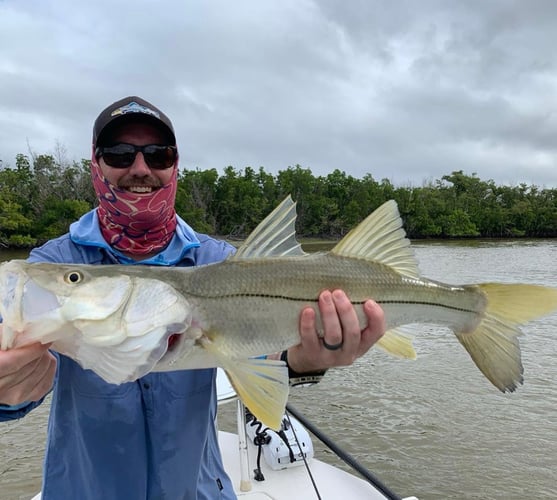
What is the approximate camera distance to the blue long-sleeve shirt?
2.20 meters

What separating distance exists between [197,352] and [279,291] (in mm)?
→ 452

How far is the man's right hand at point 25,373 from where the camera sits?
1.60 metres

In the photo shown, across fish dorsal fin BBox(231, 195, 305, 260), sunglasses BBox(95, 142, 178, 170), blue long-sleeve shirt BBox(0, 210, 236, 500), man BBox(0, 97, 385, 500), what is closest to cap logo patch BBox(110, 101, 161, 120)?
sunglasses BBox(95, 142, 178, 170)

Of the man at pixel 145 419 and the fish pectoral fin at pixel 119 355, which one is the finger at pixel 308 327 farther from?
the fish pectoral fin at pixel 119 355

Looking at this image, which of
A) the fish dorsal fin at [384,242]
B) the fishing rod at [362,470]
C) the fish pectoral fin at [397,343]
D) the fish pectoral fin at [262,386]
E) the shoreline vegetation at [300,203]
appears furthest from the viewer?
the shoreline vegetation at [300,203]

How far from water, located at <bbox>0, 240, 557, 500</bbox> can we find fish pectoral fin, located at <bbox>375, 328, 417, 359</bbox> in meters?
5.77

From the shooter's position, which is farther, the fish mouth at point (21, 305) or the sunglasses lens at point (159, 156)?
the sunglasses lens at point (159, 156)

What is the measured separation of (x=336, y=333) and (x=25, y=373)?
4.16 ft

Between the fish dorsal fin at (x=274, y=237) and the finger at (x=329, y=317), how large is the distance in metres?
0.30

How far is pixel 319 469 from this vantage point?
193 inches

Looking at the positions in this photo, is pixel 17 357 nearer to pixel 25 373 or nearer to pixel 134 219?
pixel 25 373

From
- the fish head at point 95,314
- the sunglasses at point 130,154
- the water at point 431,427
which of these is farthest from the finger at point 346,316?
the water at point 431,427

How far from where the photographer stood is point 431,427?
368 inches

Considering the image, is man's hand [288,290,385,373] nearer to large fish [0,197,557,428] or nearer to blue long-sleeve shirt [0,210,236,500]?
large fish [0,197,557,428]
